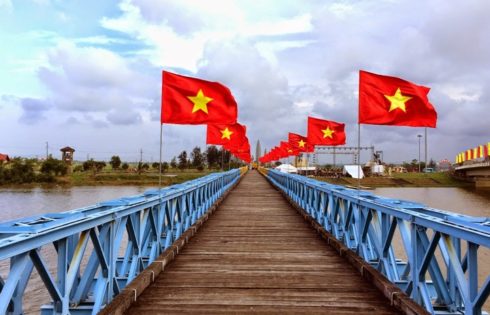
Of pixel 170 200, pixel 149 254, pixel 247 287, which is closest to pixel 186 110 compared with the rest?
pixel 170 200

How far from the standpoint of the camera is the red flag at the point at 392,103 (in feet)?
22.3

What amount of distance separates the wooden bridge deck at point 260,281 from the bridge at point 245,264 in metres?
0.01

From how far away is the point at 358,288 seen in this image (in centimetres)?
500

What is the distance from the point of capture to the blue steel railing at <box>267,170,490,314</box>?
312 cm

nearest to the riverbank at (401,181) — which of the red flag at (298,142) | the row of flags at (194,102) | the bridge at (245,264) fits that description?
the red flag at (298,142)

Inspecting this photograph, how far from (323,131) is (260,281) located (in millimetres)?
12273

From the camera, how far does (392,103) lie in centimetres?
681

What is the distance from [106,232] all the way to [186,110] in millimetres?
3568

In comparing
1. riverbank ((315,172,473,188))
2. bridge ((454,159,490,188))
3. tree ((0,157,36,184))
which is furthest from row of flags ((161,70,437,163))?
riverbank ((315,172,473,188))

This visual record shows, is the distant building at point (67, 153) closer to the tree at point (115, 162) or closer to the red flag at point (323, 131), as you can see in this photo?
the tree at point (115, 162)

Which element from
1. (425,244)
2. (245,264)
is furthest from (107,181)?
(425,244)

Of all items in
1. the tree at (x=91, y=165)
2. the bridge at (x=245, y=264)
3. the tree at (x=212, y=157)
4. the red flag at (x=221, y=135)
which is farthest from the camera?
the tree at (x=212, y=157)

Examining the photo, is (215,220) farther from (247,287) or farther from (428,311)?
(428,311)

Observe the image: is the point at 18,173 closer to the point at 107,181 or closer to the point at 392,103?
the point at 107,181
